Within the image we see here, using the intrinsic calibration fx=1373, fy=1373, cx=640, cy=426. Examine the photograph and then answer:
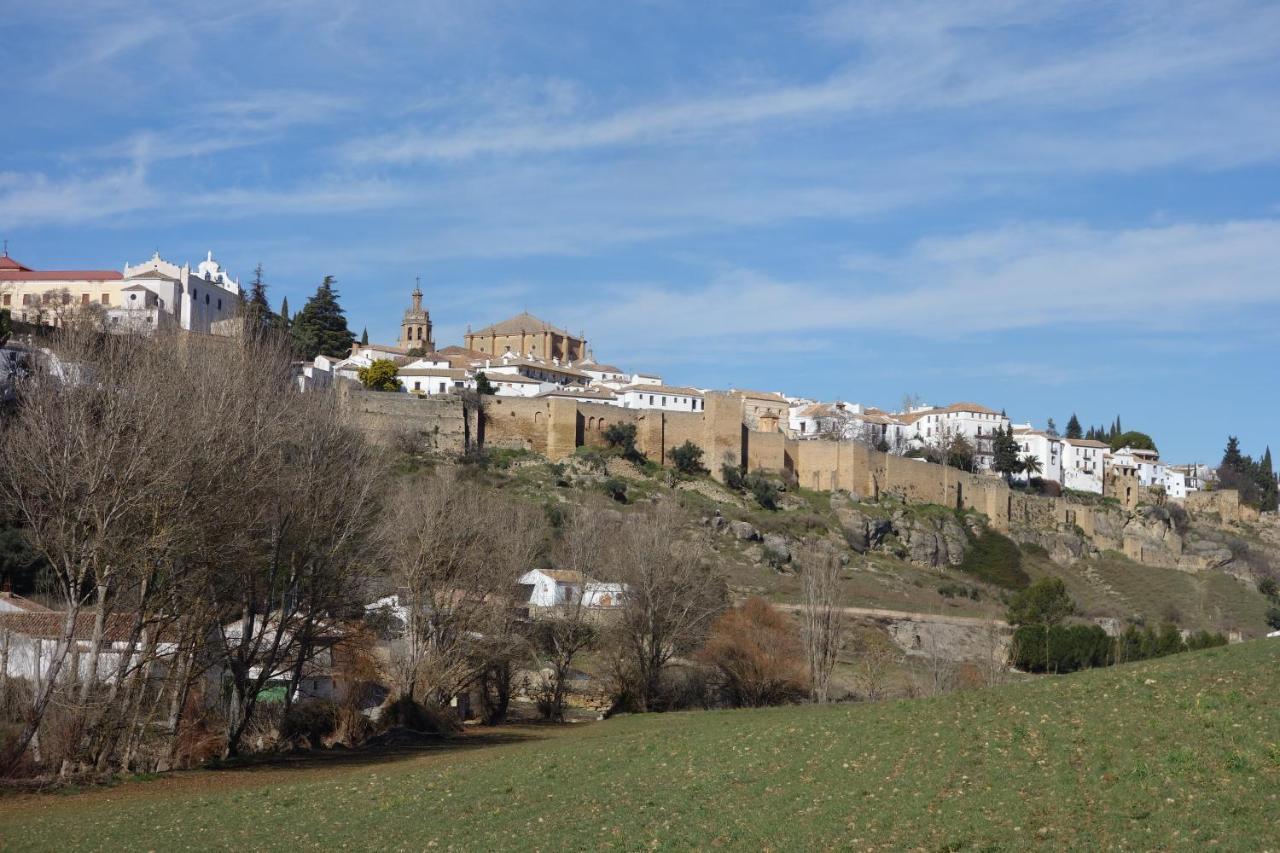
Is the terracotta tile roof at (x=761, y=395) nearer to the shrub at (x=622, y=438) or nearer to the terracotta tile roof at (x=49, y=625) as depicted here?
the shrub at (x=622, y=438)

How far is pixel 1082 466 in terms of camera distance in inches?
4336

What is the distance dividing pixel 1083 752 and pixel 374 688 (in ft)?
74.6

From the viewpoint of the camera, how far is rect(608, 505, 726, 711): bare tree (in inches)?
1513

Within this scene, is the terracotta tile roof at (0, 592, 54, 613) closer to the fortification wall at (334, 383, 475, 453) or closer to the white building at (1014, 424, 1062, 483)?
the fortification wall at (334, 383, 475, 453)

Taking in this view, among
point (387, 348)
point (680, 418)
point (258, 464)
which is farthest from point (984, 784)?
point (387, 348)

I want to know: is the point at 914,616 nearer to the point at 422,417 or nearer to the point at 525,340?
the point at 422,417

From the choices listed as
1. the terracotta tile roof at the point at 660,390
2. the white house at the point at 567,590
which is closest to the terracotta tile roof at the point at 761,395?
the terracotta tile roof at the point at 660,390

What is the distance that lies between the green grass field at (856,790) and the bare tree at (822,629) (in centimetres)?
1791

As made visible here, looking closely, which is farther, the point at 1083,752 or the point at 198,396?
the point at 198,396

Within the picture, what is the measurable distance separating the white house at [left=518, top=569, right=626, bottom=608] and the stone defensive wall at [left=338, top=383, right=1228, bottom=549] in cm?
1935

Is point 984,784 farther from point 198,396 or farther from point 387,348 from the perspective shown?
point 387,348

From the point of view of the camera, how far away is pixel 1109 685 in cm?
1809

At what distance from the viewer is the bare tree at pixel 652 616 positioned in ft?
126

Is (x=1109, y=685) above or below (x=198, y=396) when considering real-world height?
below
